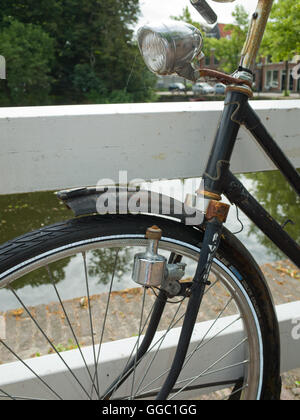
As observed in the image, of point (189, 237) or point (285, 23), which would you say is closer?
point (189, 237)

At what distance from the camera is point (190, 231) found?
103 centimetres

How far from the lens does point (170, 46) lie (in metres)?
0.79

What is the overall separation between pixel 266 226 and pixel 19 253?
702 millimetres

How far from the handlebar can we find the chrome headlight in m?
0.18

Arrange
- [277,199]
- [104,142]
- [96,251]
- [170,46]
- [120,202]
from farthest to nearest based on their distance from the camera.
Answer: [277,199] < [96,251] < [104,142] < [120,202] < [170,46]

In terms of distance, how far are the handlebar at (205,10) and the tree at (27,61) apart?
21605 mm

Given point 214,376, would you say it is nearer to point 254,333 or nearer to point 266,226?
point 254,333

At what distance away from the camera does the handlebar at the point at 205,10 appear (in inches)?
37.6

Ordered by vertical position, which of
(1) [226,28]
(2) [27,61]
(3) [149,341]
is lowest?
(3) [149,341]

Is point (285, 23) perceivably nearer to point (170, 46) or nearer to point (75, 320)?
point (170, 46)

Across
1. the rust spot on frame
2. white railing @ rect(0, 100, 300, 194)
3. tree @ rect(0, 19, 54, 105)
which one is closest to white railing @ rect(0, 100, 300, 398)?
white railing @ rect(0, 100, 300, 194)

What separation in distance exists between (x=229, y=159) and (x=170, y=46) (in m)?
0.33

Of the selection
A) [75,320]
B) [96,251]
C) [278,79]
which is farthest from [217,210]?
[96,251]

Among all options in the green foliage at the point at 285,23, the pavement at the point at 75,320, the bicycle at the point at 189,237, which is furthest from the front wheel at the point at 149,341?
the pavement at the point at 75,320
